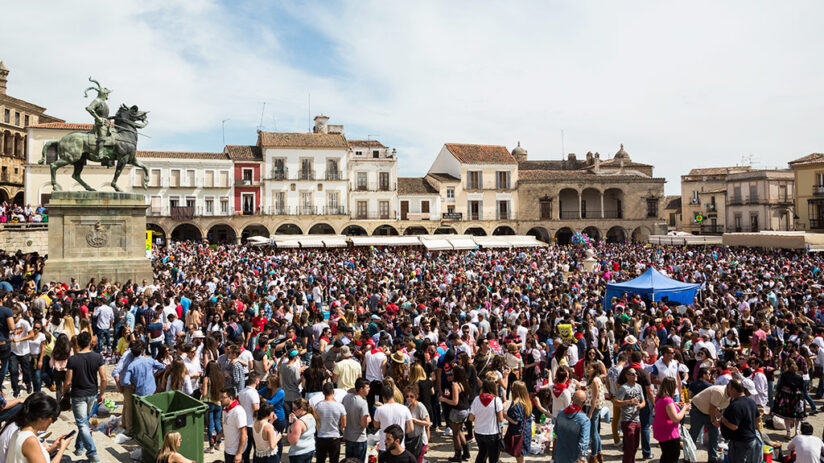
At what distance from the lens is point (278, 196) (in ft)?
139

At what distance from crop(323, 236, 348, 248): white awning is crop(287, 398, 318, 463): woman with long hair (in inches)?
1080

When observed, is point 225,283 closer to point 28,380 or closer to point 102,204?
point 102,204

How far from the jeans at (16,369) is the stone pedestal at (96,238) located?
7.81 meters

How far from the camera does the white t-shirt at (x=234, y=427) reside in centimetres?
545

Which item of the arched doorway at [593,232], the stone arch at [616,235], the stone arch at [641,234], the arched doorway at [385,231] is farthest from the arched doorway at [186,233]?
the stone arch at [641,234]

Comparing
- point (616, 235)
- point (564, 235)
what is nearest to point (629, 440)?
point (564, 235)

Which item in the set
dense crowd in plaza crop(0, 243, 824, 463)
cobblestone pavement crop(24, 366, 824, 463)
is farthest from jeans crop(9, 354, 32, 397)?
cobblestone pavement crop(24, 366, 824, 463)

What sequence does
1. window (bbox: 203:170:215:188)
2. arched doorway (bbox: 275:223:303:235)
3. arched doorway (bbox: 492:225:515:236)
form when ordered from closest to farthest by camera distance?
window (bbox: 203:170:215:188) → arched doorway (bbox: 275:223:303:235) → arched doorway (bbox: 492:225:515:236)

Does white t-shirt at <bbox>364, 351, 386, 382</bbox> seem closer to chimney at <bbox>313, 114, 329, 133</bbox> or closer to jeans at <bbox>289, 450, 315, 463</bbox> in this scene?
jeans at <bbox>289, 450, 315, 463</bbox>

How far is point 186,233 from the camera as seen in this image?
4303 cm

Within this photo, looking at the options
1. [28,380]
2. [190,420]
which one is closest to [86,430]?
[190,420]

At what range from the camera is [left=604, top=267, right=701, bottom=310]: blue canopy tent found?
14344mm

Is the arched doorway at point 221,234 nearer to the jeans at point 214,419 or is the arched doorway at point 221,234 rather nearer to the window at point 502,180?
the window at point 502,180

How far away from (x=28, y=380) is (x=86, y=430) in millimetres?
3302
